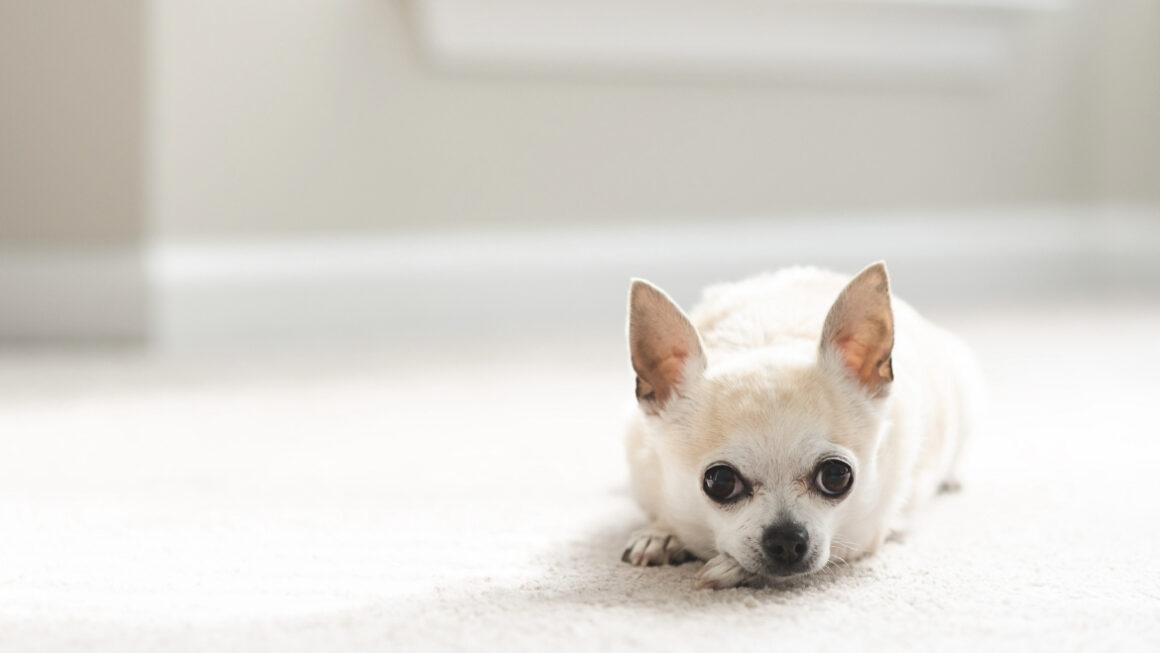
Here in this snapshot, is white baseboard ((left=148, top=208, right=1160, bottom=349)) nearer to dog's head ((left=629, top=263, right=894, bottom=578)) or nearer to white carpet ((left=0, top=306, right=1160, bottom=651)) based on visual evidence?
white carpet ((left=0, top=306, right=1160, bottom=651))

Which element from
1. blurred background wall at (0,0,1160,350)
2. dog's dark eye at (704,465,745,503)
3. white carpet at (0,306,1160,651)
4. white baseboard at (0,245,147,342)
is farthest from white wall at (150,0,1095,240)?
dog's dark eye at (704,465,745,503)

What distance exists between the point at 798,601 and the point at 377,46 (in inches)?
82.9

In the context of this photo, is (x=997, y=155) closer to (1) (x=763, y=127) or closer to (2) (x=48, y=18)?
(1) (x=763, y=127)

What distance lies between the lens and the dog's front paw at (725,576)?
1025mm

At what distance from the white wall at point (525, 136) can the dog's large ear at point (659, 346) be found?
5.98ft

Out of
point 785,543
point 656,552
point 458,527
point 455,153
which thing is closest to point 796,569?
point 785,543

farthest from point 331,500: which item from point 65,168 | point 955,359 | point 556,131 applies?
point 556,131

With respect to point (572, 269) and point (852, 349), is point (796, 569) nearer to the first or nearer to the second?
point (852, 349)

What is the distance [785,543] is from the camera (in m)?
0.98

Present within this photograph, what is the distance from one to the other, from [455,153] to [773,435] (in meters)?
2.04

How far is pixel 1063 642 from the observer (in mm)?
874

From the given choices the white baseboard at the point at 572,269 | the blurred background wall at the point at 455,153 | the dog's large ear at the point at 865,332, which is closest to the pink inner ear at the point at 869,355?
the dog's large ear at the point at 865,332

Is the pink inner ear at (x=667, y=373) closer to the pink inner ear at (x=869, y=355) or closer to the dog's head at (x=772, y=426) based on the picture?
the dog's head at (x=772, y=426)

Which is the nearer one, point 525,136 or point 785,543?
point 785,543
